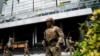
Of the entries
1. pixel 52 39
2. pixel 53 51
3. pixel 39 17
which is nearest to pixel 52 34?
pixel 52 39

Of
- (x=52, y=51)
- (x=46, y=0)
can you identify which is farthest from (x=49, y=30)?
(x=46, y=0)

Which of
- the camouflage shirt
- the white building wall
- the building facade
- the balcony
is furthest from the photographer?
the building facade

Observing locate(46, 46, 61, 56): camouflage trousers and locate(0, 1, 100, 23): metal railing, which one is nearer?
locate(46, 46, 61, 56): camouflage trousers

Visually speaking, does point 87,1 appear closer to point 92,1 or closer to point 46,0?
point 92,1

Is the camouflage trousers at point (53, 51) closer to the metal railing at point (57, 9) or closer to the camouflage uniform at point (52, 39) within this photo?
the camouflage uniform at point (52, 39)

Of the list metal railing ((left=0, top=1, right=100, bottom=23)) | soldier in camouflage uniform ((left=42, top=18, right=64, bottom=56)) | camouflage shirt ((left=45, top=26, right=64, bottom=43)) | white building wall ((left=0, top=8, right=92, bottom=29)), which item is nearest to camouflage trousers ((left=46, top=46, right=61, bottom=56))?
soldier in camouflage uniform ((left=42, top=18, right=64, bottom=56))

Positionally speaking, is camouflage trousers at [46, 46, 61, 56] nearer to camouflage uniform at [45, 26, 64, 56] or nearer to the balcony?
camouflage uniform at [45, 26, 64, 56]

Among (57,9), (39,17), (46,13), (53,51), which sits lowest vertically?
(39,17)

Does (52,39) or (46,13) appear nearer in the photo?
(52,39)

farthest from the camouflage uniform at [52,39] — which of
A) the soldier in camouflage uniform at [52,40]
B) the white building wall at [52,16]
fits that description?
the white building wall at [52,16]

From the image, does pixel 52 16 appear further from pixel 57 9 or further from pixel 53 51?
pixel 53 51

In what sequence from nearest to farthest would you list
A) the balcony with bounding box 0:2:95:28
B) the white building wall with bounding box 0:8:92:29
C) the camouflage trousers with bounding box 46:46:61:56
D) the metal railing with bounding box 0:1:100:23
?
the camouflage trousers with bounding box 46:46:61:56 → the white building wall with bounding box 0:8:92:29 → the metal railing with bounding box 0:1:100:23 → the balcony with bounding box 0:2:95:28

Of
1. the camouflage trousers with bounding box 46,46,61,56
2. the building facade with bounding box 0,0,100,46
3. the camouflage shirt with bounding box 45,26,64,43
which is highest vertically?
the camouflage shirt with bounding box 45,26,64,43

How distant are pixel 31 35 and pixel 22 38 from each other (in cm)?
211
